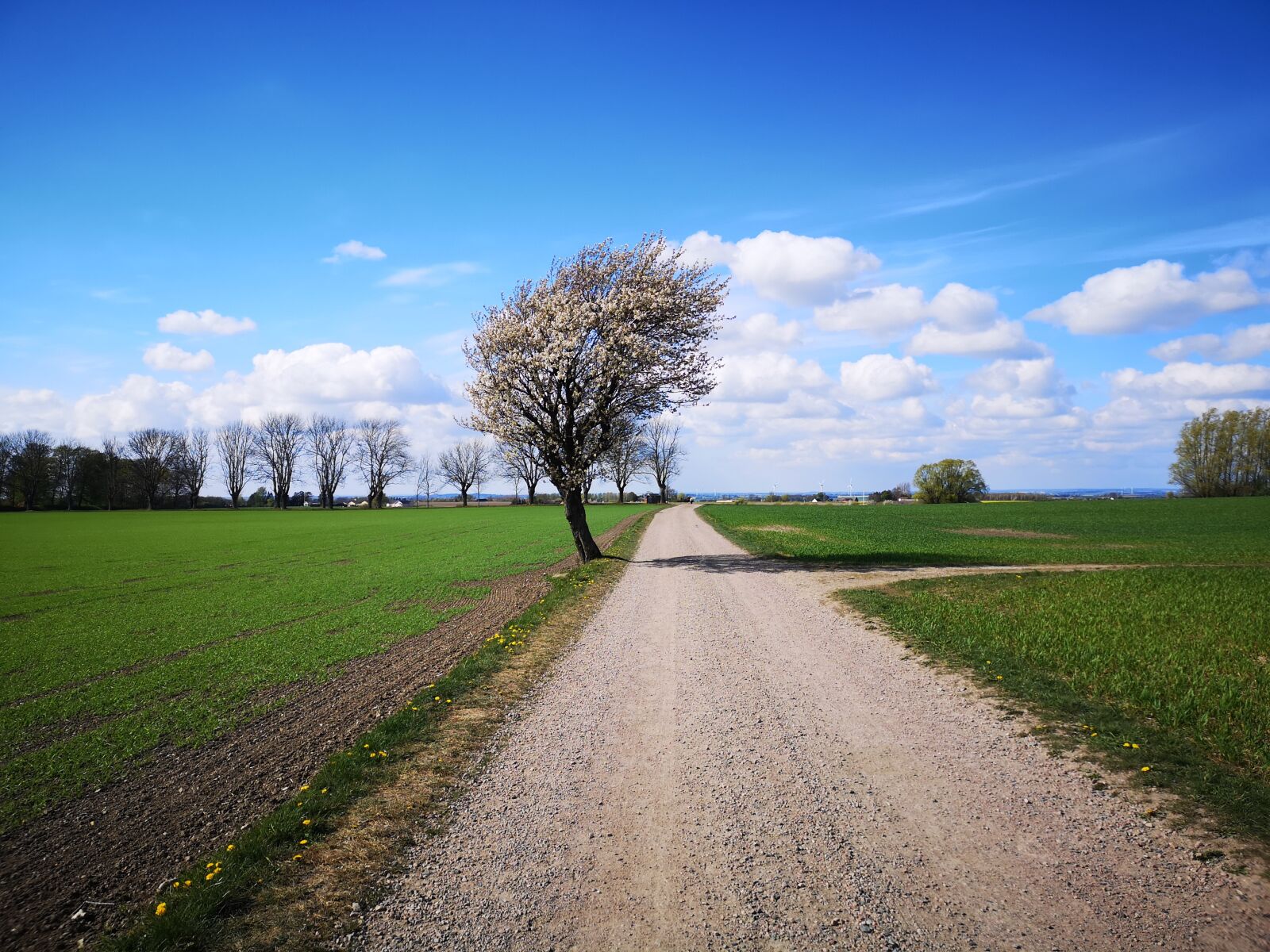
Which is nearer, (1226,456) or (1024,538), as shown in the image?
(1024,538)

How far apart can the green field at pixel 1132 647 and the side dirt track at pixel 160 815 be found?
27.3ft

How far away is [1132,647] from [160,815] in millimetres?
12849

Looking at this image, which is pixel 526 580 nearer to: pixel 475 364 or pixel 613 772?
pixel 475 364

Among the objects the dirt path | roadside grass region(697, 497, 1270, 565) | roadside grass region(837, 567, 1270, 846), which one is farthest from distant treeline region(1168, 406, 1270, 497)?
the dirt path

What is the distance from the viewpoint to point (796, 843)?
465cm

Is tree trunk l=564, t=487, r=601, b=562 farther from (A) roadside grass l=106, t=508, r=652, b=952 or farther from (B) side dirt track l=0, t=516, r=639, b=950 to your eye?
(A) roadside grass l=106, t=508, r=652, b=952

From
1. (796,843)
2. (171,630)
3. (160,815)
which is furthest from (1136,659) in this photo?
(171,630)

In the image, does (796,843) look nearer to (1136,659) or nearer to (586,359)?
(1136,659)

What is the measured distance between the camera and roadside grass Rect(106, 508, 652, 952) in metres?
3.88

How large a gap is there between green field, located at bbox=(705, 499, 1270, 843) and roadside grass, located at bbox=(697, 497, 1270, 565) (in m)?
0.30

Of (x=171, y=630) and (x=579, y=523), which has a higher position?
(x=579, y=523)

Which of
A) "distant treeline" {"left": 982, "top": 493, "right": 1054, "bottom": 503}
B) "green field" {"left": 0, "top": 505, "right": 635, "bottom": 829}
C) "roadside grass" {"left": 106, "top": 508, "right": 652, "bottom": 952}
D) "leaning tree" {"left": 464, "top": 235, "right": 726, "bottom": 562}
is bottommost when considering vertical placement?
"green field" {"left": 0, "top": 505, "right": 635, "bottom": 829}

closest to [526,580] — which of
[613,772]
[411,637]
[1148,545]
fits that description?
[411,637]

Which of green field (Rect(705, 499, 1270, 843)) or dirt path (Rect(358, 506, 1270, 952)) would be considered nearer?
dirt path (Rect(358, 506, 1270, 952))
